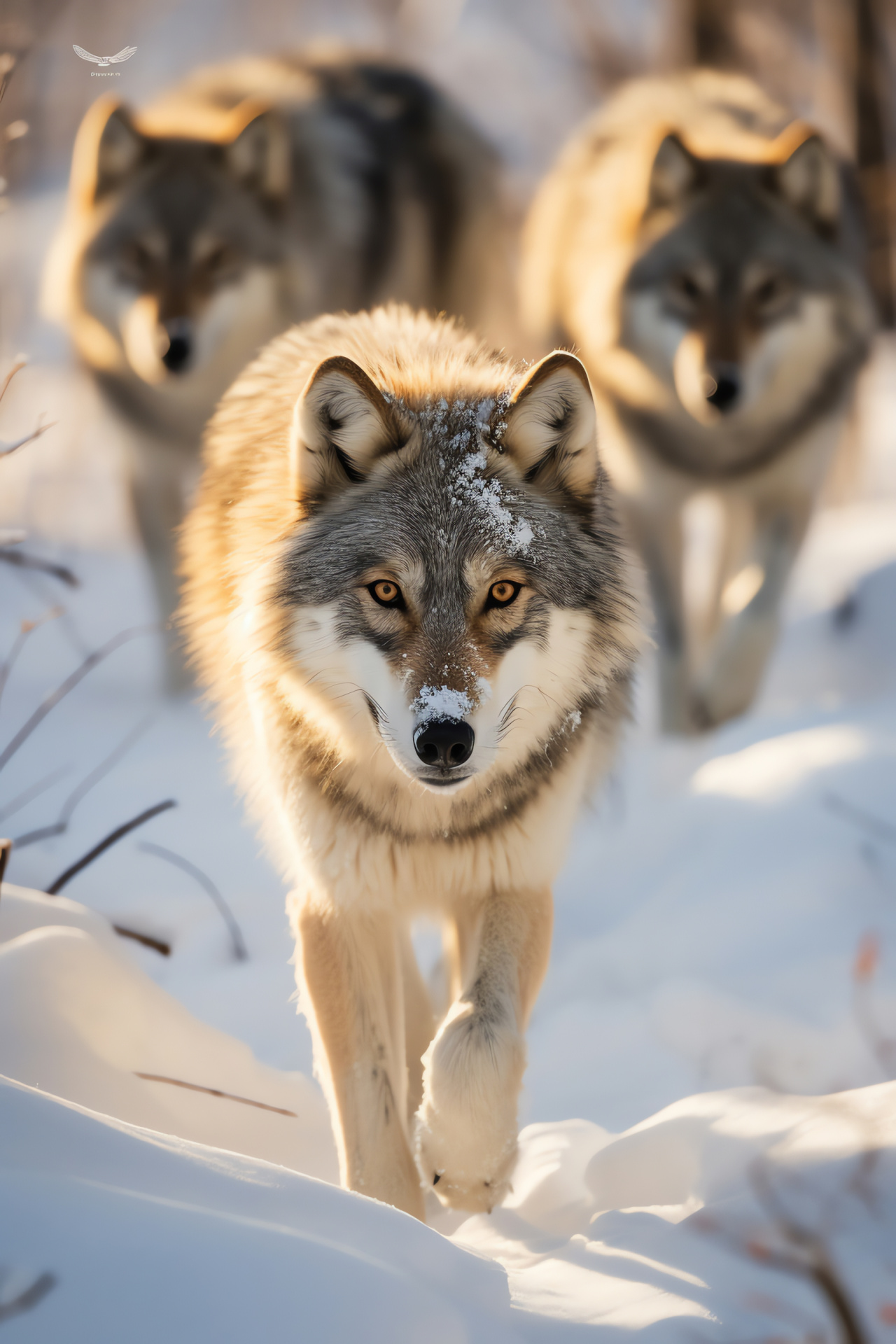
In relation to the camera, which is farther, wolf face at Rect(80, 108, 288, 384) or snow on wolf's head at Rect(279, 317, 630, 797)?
wolf face at Rect(80, 108, 288, 384)

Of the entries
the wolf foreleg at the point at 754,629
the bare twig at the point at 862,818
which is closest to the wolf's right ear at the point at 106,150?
the wolf foreleg at the point at 754,629

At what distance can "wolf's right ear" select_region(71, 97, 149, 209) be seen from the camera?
5684 millimetres

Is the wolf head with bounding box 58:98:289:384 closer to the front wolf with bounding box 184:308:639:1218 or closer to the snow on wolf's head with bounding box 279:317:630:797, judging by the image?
the front wolf with bounding box 184:308:639:1218

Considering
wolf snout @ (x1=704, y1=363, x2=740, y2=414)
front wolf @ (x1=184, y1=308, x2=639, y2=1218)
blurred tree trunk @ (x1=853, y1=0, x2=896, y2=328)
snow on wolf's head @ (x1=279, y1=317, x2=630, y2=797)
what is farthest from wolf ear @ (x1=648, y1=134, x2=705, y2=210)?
blurred tree trunk @ (x1=853, y1=0, x2=896, y2=328)

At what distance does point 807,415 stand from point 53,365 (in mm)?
6689

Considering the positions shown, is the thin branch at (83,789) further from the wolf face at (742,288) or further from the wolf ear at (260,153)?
the wolf face at (742,288)

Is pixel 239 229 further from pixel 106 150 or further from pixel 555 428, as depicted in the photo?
pixel 555 428

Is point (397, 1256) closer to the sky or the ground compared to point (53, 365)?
closer to the ground

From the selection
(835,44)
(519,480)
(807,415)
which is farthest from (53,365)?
(519,480)

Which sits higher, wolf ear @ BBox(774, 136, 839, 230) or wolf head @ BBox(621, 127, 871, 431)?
wolf ear @ BBox(774, 136, 839, 230)

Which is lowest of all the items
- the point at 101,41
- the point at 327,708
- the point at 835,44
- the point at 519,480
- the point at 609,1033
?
the point at 609,1033

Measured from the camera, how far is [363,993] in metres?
2.51

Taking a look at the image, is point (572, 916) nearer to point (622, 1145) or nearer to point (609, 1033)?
point (609, 1033)

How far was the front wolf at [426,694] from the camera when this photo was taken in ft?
7.31
